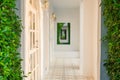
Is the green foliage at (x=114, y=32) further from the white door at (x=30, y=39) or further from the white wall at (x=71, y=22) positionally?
the white wall at (x=71, y=22)

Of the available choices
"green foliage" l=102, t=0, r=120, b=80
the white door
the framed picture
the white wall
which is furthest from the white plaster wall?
the framed picture

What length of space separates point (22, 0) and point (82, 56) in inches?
150

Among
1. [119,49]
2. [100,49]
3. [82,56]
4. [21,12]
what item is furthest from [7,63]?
[82,56]

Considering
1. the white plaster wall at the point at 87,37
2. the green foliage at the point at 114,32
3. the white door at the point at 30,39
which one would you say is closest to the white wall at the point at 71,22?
the white plaster wall at the point at 87,37

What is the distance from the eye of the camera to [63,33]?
38.9 ft

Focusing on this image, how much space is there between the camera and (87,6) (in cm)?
622

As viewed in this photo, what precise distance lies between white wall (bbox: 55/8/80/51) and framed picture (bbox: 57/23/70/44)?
0.72 feet

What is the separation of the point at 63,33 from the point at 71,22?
0.80m

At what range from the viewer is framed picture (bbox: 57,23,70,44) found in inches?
459

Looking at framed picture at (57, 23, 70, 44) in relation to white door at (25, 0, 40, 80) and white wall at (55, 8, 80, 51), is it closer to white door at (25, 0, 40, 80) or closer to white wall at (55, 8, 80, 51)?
white wall at (55, 8, 80, 51)

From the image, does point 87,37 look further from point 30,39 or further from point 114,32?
point 114,32

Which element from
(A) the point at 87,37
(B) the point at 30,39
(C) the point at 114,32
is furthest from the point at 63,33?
(C) the point at 114,32

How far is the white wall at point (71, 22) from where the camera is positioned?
1132cm

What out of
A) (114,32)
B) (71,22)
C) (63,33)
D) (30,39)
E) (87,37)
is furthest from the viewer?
(63,33)
